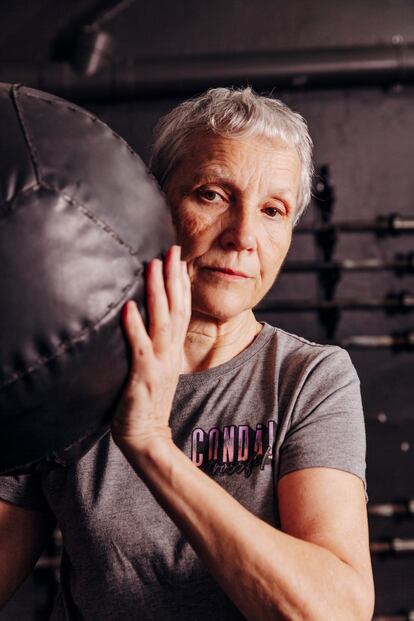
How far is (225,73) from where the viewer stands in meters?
3.08

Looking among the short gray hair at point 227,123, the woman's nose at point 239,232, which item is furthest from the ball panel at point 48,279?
the short gray hair at point 227,123

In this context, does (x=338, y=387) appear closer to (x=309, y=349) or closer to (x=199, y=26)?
(x=309, y=349)

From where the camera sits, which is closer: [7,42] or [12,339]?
[12,339]

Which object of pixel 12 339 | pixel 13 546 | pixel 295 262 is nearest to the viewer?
pixel 12 339

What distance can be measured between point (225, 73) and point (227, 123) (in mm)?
2009

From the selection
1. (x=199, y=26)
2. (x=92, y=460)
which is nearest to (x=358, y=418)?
(x=92, y=460)

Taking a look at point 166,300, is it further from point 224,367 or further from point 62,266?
point 224,367

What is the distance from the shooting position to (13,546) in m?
1.20

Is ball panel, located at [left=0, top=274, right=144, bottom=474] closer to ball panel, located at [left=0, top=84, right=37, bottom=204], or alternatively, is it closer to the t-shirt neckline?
ball panel, located at [left=0, top=84, right=37, bottom=204]

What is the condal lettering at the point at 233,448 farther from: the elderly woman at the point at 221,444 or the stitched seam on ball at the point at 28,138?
the stitched seam on ball at the point at 28,138

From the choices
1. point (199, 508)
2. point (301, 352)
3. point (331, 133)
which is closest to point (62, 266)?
point (199, 508)

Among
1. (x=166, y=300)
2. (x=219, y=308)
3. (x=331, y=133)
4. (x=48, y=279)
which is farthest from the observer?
(x=331, y=133)

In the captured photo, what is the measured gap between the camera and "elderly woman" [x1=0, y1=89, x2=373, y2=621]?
34.0 inches

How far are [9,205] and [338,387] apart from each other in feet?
1.91
